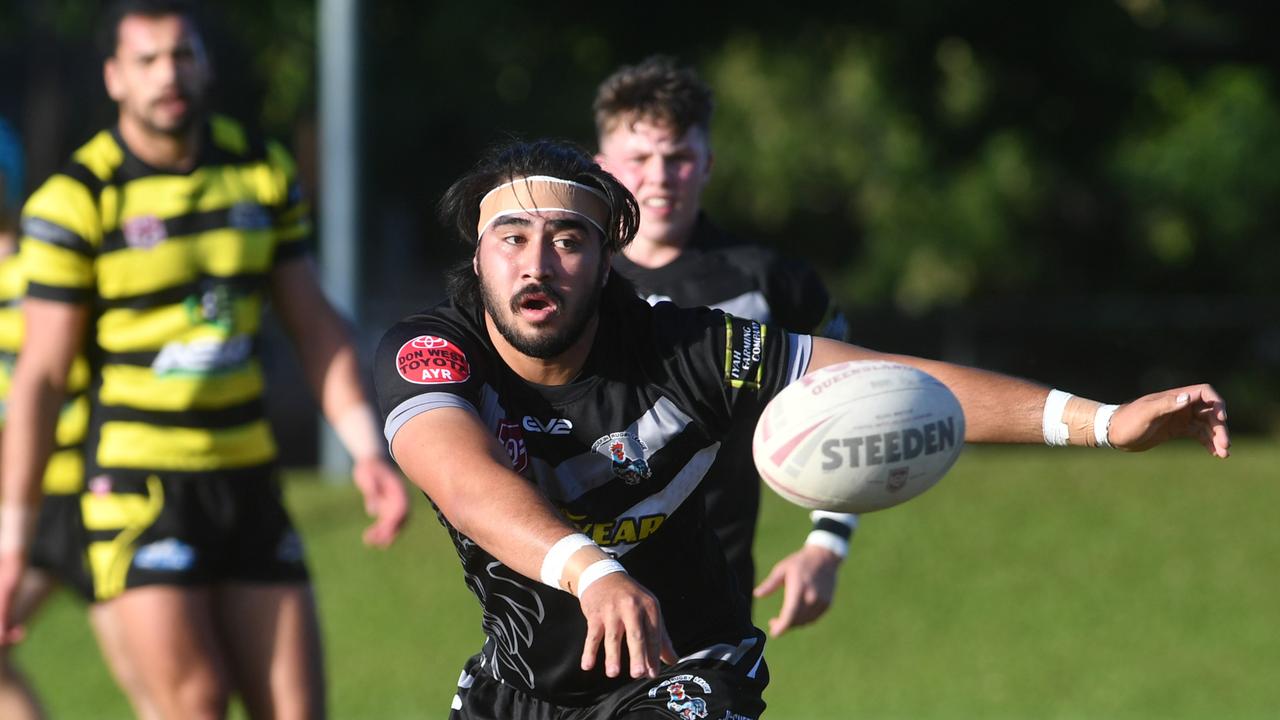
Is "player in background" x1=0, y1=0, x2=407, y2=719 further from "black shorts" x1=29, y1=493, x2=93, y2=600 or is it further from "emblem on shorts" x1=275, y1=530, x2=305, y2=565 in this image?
"black shorts" x1=29, y1=493, x2=93, y2=600

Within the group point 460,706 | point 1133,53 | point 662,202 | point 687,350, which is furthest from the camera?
point 1133,53

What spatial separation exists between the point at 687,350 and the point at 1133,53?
20091mm

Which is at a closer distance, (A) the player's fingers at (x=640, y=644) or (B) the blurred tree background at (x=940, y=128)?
(A) the player's fingers at (x=640, y=644)

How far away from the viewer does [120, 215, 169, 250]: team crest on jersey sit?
529cm

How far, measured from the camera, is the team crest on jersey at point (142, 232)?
5289 mm

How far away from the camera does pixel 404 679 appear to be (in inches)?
494

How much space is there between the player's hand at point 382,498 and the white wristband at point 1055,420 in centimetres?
215

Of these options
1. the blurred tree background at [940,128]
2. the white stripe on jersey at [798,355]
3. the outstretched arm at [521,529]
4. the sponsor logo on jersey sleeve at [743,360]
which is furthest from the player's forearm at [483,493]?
the blurred tree background at [940,128]

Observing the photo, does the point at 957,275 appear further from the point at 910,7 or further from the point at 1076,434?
the point at 1076,434

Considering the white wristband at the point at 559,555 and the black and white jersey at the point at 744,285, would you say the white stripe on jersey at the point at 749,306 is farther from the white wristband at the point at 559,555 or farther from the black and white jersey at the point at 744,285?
the white wristband at the point at 559,555

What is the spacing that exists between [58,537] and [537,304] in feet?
11.1

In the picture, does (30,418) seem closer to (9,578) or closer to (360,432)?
(9,578)

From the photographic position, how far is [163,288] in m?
5.32

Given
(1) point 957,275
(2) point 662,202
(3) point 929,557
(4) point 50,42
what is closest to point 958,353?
(1) point 957,275
